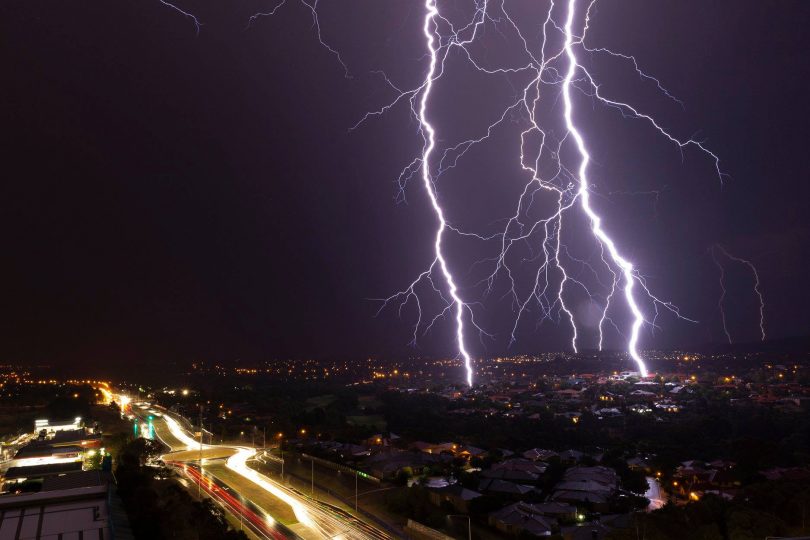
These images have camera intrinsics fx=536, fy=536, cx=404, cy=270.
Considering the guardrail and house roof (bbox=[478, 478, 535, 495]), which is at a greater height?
house roof (bbox=[478, 478, 535, 495])

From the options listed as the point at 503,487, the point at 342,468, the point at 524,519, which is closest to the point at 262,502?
the point at 342,468

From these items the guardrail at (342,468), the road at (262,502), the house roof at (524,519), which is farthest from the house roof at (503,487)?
the road at (262,502)

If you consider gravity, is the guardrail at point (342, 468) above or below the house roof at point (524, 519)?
below

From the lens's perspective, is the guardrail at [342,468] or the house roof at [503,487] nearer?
the house roof at [503,487]

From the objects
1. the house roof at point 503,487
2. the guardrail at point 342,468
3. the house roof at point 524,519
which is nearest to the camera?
the house roof at point 524,519

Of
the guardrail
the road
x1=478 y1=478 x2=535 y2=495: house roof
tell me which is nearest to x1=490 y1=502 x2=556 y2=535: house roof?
x1=478 y1=478 x2=535 y2=495: house roof

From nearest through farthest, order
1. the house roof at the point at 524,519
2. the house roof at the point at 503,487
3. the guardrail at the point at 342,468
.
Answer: the house roof at the point at 524,519 < the house roof at the point at 503,487 < the guardrail at the point at 342,468

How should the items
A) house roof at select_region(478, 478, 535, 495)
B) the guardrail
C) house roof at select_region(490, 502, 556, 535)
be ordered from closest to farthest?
1. house roof at select_region(490, 502, 556, 535)
2. house roof at select_region(478, 478, 535, 495)
3. the guardrail

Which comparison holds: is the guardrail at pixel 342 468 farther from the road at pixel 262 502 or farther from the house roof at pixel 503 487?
the house roof at pixel 503 487

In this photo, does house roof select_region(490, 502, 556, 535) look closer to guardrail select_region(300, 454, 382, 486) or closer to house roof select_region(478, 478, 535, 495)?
house roof select_region(478, 478, 535, 495)
